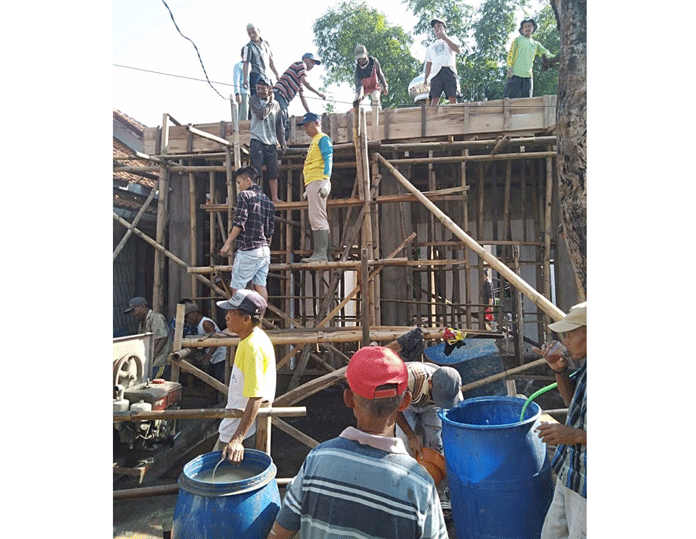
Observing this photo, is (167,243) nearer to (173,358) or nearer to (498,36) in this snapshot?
(173,358)

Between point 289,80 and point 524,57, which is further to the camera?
point 524,57

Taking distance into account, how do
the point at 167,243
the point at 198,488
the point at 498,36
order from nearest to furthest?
1. the point at 198,488
2. the point at 167,243
3. the point at 498,36

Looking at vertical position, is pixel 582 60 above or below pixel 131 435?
above

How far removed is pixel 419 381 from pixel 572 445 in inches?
52.4

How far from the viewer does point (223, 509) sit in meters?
2.43

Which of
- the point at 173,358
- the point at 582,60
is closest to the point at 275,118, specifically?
the point at 173,358

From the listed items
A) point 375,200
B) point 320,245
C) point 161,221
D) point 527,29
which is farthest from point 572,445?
point 527,29

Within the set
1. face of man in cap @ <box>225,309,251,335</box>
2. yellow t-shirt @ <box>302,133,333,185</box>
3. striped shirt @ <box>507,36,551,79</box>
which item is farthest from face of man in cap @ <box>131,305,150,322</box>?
striped shirt @ <box>507,36,551,79</box>

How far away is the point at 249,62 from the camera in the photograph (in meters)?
7.10

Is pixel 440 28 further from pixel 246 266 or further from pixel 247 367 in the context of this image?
pixel 247 367

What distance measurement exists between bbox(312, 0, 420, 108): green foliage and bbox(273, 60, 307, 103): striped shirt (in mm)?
10036

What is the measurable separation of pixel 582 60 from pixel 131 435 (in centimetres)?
486

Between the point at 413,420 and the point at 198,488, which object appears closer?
the point at 198,488

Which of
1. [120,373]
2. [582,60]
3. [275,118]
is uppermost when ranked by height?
[275,118]
